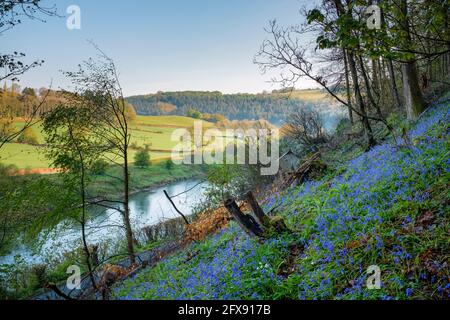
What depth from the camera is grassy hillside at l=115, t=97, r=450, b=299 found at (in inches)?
134

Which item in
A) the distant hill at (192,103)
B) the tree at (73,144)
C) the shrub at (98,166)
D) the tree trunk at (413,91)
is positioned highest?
the distant hill at (192,103)

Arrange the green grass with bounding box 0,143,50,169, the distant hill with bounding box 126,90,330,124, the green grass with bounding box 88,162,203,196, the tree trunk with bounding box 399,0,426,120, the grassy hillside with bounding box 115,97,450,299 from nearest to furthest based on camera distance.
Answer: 1. the grassy hillside with bounding box 115,97,450,299
2. the tree trunk with bounding box 399,0,426,120
3. the green grass with bounding box 0,143,50,169
4. the green grass with bounding box 88,162,203,196
5. the distant hill with bounding box 126,90,330,124

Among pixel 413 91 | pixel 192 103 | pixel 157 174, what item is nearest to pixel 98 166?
pixel 413 91

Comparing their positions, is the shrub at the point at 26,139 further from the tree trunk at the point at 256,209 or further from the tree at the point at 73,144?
the tree trunk at the point at 256,209

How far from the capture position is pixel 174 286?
236 inches

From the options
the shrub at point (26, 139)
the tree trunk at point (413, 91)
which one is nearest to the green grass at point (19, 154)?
the shrub at point (26, 139)

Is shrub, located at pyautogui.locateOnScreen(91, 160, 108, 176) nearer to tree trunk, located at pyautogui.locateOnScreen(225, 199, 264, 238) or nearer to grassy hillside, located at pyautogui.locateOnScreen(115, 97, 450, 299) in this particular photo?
grassy hillside, located at pyautogui.locateOnScreen(115, 97, 450, 299)

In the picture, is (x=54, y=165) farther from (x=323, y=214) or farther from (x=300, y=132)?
(x=300, y=132)

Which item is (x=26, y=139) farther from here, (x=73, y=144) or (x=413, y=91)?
(x=413, y=91)

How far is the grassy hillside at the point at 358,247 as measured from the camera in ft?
11.2

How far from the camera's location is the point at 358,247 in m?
4.14

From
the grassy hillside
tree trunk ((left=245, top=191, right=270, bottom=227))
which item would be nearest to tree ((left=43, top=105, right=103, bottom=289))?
the grassy hillside

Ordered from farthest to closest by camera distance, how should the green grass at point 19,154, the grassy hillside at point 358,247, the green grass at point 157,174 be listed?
1. the green grass at point 157,174
2. the green grass at point 19,154
3. the grassy hillside at point 358,247

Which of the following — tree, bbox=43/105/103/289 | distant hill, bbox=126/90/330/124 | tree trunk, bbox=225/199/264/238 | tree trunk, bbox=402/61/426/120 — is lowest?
tree trunk, bbox=225/199/264/238
